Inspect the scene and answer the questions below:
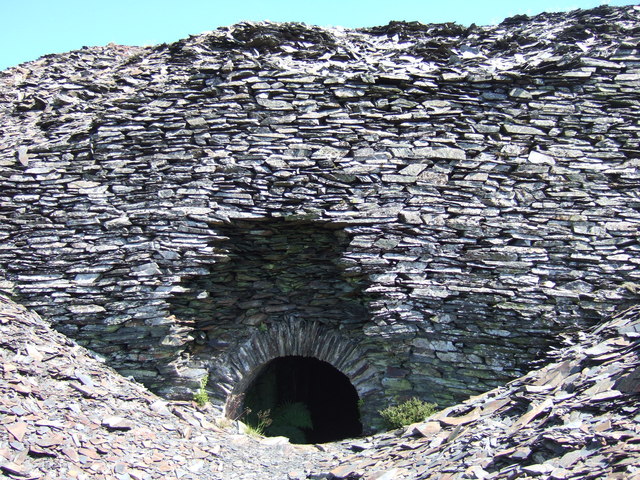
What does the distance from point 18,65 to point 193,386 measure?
8.03m

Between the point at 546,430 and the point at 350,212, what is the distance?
376 cm

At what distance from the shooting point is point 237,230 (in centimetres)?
757

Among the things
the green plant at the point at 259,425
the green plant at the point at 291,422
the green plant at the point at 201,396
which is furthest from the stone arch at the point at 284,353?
the green plant at the point at 291,422

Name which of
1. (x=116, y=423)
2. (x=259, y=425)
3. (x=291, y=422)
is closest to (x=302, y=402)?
(x=291, y=422)

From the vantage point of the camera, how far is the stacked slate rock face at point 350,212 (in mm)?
6988

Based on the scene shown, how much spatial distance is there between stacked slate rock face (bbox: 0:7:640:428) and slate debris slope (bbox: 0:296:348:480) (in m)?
0.44

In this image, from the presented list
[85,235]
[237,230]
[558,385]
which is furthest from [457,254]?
[85,235]

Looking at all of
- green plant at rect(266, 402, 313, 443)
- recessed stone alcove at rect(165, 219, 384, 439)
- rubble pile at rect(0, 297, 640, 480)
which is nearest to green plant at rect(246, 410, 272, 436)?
green plant at rect(266, 402, 313, 443)

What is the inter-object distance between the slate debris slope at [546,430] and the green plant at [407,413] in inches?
16.4

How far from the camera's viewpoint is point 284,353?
7555 millimetres

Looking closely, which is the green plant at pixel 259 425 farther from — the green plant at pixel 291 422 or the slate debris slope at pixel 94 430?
the slate debris slope at pixel 94 430

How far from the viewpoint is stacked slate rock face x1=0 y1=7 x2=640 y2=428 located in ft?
22.9

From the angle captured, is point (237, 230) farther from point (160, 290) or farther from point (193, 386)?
point (193, 386)

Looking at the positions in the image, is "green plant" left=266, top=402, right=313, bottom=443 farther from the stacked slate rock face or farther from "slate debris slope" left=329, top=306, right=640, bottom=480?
"slate debris slope" left=329, top=306, right=640, bottom=480
